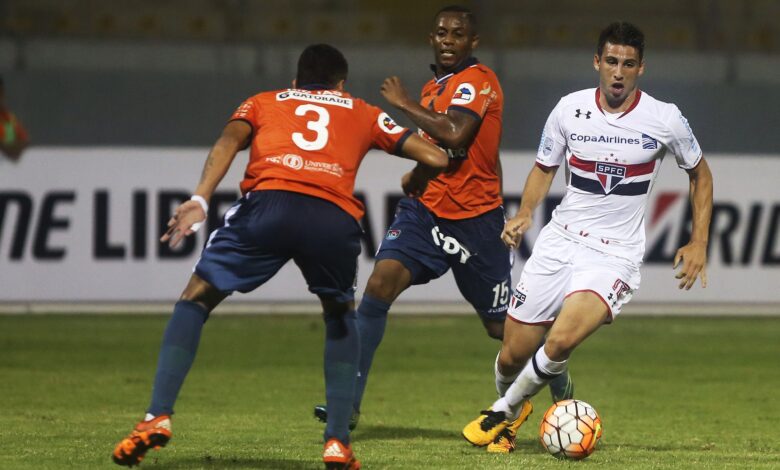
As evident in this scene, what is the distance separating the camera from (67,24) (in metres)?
18.2

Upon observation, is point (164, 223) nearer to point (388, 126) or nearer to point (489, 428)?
point (489, 428)

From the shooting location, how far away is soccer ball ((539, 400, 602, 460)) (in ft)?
20.2

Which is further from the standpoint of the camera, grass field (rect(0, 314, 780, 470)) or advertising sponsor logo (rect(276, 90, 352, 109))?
grass field (rect(0, 314, 780, 470))

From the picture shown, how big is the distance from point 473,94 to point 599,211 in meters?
0.97

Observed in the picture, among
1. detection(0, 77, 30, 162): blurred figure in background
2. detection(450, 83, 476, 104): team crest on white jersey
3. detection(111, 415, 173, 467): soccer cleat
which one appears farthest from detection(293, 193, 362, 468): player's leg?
detection(0, 77, 30, 162): blurred figure in background

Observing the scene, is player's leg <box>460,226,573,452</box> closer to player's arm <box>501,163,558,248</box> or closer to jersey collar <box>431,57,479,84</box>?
player's arm <box>501,163,558,248</box>

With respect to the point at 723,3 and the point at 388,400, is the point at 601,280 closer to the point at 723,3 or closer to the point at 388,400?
the point at 388,400

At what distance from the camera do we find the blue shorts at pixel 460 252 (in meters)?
7.28

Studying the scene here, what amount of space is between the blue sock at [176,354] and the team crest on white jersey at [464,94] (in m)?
2.06

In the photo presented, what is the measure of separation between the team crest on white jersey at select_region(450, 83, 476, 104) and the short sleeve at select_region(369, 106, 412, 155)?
127 centimetres

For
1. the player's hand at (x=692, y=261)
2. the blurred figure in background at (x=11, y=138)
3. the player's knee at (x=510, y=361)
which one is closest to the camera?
the player's hand at (x=692, y=261)

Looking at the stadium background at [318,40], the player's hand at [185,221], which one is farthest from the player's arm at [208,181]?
the stadium background at [318,40]

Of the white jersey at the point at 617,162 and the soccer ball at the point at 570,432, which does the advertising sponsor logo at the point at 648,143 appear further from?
the soccer ball at the point at 570,432

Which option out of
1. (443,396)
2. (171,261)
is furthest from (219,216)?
(443,396)
